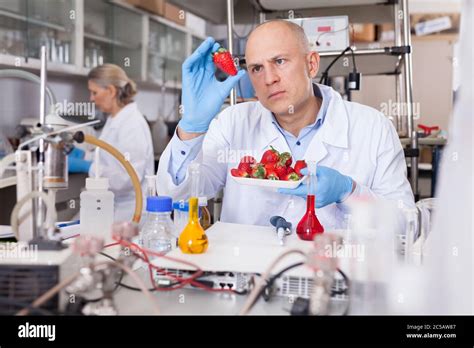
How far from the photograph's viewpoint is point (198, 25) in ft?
14.1

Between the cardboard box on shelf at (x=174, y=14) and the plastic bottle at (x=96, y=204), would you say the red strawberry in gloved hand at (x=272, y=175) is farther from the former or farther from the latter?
the cardboard box on shelf at (x=174, y=14)

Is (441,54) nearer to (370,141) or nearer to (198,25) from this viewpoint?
(198,25)

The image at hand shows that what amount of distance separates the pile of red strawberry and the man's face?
0.28 metres

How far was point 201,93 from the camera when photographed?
4.17 ft

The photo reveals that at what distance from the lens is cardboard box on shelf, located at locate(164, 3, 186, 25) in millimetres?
3627

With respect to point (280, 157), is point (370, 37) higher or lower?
higher

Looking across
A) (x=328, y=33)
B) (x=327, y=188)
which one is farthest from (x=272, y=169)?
(x=328, y=33)

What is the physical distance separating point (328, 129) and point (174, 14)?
8.84ft

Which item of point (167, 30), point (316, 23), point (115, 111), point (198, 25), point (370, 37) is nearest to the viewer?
point (316, 23)

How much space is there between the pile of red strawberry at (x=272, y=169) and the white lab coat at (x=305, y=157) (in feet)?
0.62

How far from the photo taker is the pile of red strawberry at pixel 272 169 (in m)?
1.08

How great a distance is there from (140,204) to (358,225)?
18.3 inches

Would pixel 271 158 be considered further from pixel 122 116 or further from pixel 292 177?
pixel 122 116
